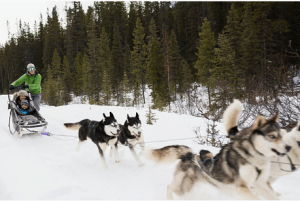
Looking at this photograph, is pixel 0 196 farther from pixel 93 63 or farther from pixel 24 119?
pixel 93 63

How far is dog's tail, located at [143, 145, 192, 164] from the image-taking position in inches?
114

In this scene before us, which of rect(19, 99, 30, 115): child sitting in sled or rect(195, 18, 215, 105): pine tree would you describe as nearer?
rect(19, 99, 30, 115): child sitting in sled

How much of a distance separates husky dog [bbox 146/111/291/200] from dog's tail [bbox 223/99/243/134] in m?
0.42

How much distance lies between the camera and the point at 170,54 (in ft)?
82.6

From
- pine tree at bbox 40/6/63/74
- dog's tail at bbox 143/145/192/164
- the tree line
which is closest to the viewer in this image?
dog's tail at bbox 143/145/192/164

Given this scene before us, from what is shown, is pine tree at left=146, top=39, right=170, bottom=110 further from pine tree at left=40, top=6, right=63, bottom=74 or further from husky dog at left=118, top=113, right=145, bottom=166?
pine tree at left=40, top=6, right=63, bottom=74

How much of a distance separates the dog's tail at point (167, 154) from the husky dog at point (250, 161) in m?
0.46

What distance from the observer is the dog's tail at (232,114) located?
8.61 ft

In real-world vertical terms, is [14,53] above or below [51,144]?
above

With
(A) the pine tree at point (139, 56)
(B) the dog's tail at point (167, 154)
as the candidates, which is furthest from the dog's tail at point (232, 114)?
(A) the pine tree at point (139, 56)

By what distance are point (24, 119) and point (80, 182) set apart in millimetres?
3377

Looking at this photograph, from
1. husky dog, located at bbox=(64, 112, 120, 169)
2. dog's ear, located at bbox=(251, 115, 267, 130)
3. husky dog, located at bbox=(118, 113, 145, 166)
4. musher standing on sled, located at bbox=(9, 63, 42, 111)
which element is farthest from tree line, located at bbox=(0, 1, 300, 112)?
musher standing on sled, located at bbox=(9, 63, 42, 111)

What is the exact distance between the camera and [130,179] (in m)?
3.88

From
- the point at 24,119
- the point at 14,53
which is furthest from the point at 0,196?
the point at 14,53
